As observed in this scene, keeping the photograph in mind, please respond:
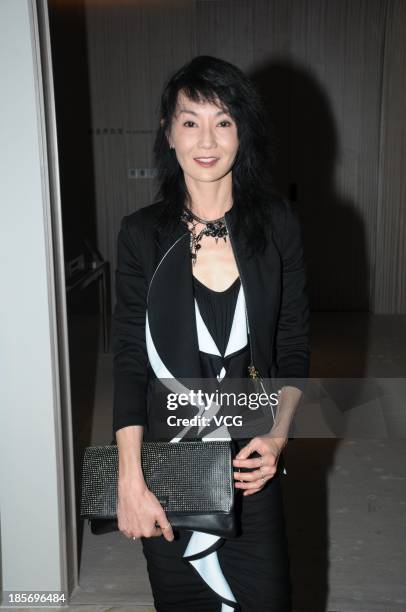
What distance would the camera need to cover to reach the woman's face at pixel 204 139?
1.45 metres

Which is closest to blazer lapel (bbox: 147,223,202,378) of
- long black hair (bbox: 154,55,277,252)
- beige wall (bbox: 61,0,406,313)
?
long black hair (bbox: 154,55,277,252)

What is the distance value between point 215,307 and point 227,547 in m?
0.54

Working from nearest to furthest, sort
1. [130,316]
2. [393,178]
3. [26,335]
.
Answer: [130,316]
[26,335]
[393,178]

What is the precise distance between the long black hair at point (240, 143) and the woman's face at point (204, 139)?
0.02 metres

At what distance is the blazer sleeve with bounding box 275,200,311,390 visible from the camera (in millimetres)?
1556

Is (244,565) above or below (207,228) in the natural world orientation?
below

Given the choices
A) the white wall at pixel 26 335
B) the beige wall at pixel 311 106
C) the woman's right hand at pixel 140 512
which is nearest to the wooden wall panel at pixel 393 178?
the beige wall at pixel 311 106

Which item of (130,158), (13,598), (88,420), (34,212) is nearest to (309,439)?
(88,420)

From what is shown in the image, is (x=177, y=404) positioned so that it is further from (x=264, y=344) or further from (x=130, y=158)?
(x=130, y=158)

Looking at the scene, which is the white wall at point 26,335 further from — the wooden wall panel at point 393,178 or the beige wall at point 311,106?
the wooden wall panel at point 393,178

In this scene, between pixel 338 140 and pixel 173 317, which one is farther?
pixel 338 140

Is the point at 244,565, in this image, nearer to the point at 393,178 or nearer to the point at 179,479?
the point at 179,479

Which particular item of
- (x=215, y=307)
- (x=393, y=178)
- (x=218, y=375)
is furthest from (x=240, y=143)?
(x=393, y=178)

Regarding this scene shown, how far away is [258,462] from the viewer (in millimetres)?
1430
